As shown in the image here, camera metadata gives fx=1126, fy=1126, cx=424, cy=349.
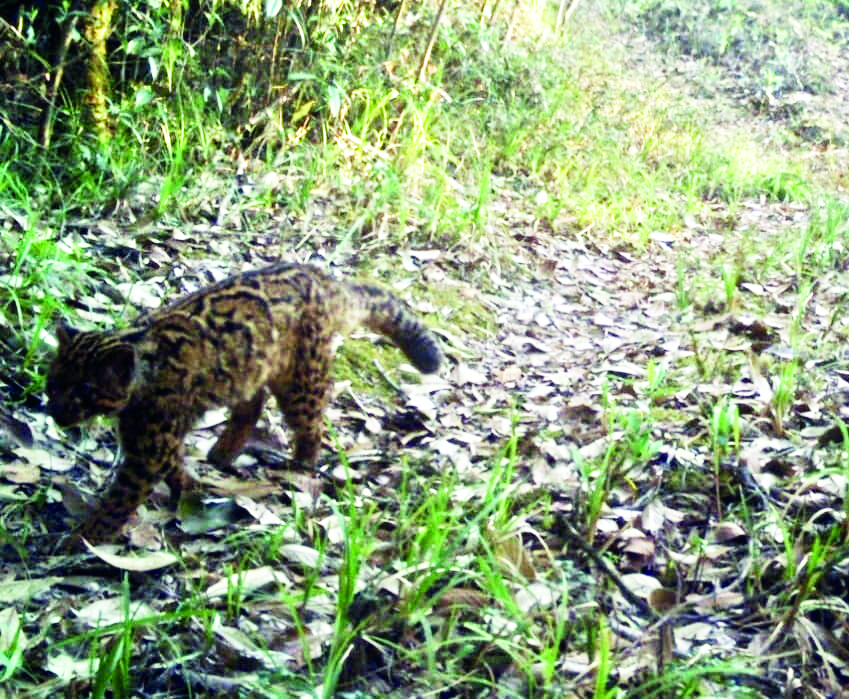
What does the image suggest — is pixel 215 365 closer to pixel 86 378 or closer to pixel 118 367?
pixel 118 367

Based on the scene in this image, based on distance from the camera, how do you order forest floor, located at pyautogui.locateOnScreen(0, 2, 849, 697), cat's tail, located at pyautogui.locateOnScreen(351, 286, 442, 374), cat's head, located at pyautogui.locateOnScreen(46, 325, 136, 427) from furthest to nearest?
cat's tail, located at pyautogui.locateOnScreen(351, 286, 442, 374), cat's head, located at pyautogui.locateOnScreen(46, 325, 136, 427), forest floor, located at pyautogui.locateOnScreen(0, 2, 849, 697)

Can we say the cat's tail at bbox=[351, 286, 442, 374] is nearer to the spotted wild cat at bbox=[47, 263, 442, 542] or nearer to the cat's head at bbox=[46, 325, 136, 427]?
the spotted wild cat at bbox=[47, 263, 442, 542]

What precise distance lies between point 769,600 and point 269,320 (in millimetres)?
2466

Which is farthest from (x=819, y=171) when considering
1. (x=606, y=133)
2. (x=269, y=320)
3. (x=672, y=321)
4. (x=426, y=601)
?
(x=426, y=601)

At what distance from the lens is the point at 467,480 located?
5.17 meters

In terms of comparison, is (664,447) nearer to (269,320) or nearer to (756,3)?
(269,320)

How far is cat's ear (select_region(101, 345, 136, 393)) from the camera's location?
4.52 metres

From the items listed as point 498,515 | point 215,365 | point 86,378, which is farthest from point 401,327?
point 86,378

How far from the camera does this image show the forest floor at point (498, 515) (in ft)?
12.5

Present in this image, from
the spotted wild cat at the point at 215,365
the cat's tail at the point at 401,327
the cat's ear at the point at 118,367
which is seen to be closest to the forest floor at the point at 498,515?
the spotted wild cat at the point at 215,365

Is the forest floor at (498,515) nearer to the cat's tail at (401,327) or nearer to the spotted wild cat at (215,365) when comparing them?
the spotted wild cat at (215,365)

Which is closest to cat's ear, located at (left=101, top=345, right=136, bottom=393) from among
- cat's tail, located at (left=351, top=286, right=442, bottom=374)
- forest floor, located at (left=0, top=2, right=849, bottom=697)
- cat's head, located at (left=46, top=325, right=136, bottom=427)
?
cat's head, located at (left=46, top=325, right=136, bottom=427)

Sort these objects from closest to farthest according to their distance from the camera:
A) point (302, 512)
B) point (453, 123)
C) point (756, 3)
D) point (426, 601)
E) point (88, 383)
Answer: point (426, 601)
point (88, 383)
point (302, 512)
point (453, 123)
point (756, 3)

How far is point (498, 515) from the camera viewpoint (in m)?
4.47
